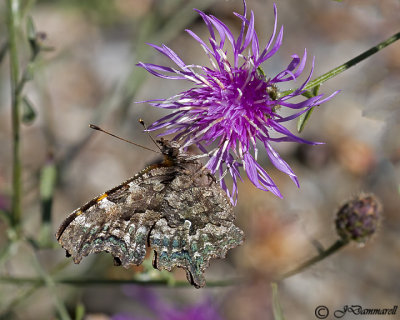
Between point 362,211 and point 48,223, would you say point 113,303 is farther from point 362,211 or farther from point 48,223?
point 362,211

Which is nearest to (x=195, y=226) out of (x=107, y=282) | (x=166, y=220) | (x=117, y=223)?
(x=166, y=220)

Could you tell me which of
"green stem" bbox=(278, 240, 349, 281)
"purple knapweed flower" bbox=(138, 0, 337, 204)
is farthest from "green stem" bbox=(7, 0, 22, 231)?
"green stem" bbox=(278, 240, 349, 281)

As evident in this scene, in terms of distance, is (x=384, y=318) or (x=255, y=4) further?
(x=255, y=4)

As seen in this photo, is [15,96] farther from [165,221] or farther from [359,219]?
[359,219]

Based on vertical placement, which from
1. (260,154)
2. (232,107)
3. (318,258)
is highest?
(232,107)

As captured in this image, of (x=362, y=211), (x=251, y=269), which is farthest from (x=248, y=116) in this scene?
(x=251, y=269)

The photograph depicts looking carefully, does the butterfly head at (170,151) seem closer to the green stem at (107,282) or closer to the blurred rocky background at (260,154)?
the green stem at (107,282)
